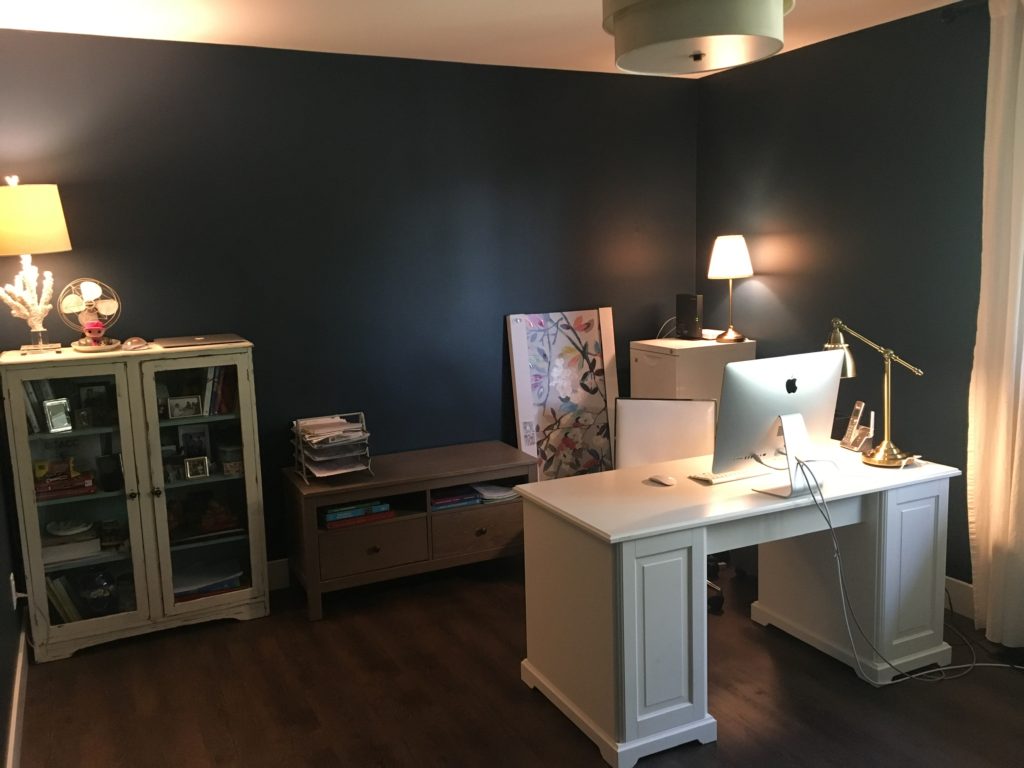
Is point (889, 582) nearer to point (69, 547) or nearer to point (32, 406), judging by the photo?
point (69, 547)

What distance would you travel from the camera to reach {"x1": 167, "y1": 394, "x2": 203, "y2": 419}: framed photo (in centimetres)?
369

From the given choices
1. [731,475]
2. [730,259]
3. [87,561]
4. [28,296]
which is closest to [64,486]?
[87,561]

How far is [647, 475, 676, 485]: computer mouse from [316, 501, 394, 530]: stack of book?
1399 mm

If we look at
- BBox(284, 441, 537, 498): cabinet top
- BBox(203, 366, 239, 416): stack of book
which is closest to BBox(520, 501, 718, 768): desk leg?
BBox(284, 441, 537, 498): cabinet top

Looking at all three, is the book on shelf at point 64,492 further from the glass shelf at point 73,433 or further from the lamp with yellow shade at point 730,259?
the lamp with yellow shade at point 730,259

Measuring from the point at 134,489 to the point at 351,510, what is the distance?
0.91 meters

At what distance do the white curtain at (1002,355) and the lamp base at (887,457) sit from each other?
1.35ft

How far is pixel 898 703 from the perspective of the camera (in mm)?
3066

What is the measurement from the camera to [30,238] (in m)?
3.36

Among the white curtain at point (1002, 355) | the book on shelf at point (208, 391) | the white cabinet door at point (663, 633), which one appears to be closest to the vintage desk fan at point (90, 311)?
the book on shelf at point (208, 391)

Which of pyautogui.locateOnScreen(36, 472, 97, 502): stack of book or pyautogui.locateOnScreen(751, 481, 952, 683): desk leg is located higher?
pyautogui.locateOnScreen(36, 472, 97, 502): stack of book

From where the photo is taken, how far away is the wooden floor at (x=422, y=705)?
2828 mm

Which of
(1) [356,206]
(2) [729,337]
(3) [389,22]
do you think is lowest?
(2) [729,337]

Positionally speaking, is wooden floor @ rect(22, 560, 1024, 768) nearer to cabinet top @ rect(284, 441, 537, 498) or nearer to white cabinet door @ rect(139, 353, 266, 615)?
white cabinet door @ rect(139, 353, 266, 615)
